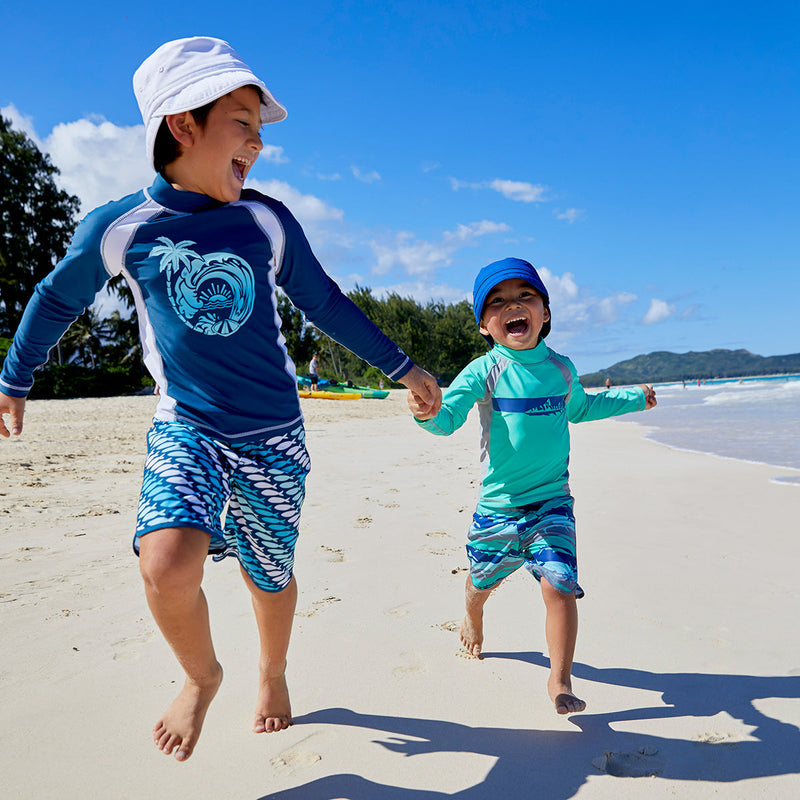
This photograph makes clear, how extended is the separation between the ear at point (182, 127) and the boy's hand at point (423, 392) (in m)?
0.99

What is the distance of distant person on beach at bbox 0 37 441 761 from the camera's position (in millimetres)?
1871

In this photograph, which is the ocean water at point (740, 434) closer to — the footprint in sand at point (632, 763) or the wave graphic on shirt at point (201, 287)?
the footprint in sand at point (632, 763)

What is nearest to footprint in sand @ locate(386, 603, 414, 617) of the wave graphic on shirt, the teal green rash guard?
the teal green rash guard

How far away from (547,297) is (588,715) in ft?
5.28

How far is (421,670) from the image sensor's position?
8.05 ft

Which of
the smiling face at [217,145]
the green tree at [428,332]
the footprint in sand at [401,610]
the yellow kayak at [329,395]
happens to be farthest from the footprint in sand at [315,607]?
the green tree at [428,332]

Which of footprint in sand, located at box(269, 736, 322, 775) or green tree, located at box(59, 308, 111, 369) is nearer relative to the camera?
footprint in sand, located at box(269, 736, 322, 775)

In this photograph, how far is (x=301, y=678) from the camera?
2.42 metres

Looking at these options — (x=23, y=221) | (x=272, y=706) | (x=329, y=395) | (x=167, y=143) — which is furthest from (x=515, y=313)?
(x=23, y=221)

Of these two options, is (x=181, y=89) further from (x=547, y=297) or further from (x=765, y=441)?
(x=765, y=441)

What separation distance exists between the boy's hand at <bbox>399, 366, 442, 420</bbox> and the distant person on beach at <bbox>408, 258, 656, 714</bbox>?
0.04 feet

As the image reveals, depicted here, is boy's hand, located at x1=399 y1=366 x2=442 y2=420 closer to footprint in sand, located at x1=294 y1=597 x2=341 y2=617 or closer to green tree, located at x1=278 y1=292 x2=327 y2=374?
footprint in sand, located at x1=294 y1=597 x2=341 y2=617

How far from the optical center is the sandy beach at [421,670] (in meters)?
1.84

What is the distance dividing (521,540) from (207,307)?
→ 1434mm
